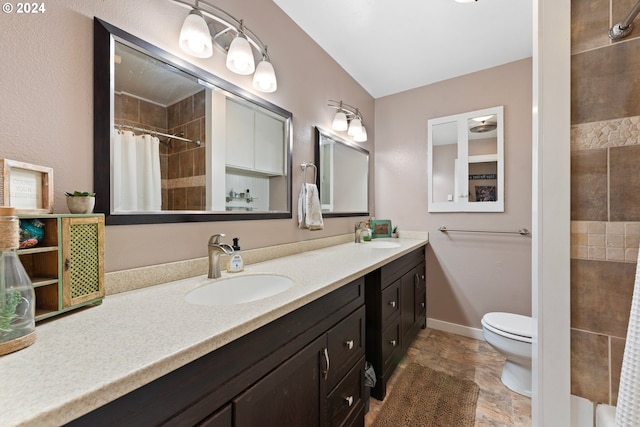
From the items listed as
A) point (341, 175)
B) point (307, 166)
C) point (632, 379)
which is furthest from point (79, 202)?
point (341, 175)

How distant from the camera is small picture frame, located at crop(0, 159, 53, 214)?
62 cm

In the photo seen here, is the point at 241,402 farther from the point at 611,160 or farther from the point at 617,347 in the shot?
the point at 611,160

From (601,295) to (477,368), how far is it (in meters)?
1.40

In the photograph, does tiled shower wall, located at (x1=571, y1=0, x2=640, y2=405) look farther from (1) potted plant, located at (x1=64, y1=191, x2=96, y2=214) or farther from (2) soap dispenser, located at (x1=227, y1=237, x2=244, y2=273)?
(1) potted plant, located at (x1=64, y1=191, x2=96, y2=214)

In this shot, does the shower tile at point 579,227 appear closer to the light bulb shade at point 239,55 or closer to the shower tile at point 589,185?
the shower tile at point 589,185

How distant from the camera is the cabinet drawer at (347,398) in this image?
1.08 meters

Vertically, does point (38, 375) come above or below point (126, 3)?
below

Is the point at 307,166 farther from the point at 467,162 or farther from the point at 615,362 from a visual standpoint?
the point at 615,362

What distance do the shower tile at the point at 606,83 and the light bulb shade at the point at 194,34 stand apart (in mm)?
1404

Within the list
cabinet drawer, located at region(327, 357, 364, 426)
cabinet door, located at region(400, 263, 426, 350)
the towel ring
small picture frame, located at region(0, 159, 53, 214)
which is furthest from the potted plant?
cabinet door, located at region(400, 263, 426, 350)

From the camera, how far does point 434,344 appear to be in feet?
7.38

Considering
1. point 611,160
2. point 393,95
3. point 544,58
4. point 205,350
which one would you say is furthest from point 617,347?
point 393,95

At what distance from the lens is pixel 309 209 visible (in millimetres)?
1781

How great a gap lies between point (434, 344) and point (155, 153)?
8.21ft
